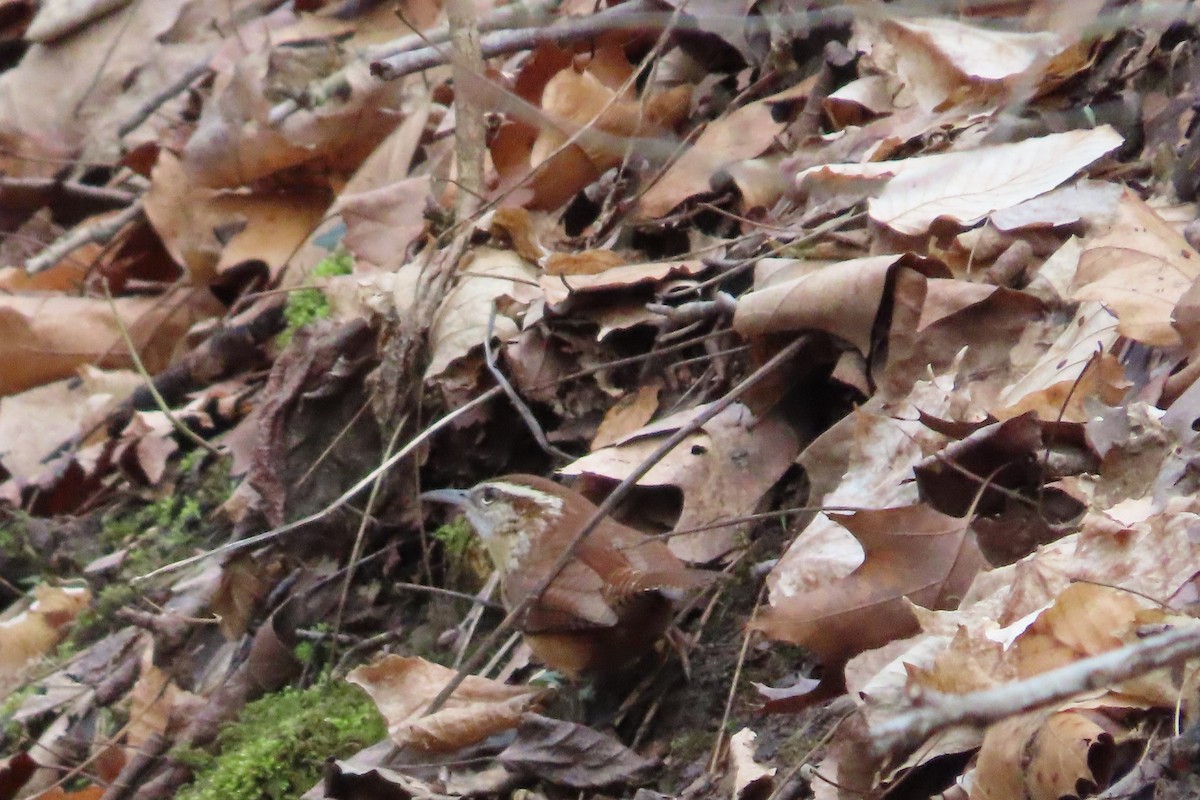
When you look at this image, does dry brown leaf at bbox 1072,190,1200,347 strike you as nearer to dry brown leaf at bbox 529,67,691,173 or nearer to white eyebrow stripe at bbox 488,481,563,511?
white eyebrow stripe at bbox 488,481,563,511

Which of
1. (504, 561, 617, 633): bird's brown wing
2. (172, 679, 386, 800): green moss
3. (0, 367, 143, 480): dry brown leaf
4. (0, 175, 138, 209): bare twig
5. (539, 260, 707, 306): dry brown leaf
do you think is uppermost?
(539, 260, 707, 306): dry brown leaf

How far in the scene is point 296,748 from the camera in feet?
9.04

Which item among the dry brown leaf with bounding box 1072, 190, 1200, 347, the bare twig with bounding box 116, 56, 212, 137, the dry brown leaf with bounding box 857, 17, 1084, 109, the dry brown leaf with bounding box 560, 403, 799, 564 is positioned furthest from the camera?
the bare twig with bounding box 116, 56, 212, 137

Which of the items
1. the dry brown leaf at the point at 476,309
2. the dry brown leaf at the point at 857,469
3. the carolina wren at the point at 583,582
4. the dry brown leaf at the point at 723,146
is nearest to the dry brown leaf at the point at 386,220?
the dry brown leaf at the point at 476,309

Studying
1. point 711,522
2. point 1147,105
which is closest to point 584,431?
point 711,522

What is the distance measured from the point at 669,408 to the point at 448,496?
2.12ft

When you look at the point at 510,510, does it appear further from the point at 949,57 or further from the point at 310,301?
the point at 949,57

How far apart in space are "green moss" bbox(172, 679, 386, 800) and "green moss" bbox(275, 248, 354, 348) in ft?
5.24

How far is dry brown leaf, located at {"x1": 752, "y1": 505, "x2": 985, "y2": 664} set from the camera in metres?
2.08

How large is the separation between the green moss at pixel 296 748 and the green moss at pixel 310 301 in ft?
5.24

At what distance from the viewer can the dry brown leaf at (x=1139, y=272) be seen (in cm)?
232

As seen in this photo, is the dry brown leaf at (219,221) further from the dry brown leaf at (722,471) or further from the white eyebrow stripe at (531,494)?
the dry brown leaf at (722,471)

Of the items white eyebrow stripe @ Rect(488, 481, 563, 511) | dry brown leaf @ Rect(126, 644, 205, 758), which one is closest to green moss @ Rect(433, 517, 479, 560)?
white eyebrow stripe @ Rect(488, 481, 563, 511)

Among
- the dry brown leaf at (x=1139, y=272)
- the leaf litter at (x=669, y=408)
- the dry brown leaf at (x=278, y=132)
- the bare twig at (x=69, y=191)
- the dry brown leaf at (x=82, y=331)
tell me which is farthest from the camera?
the bare twig at (x=69, y=191)
